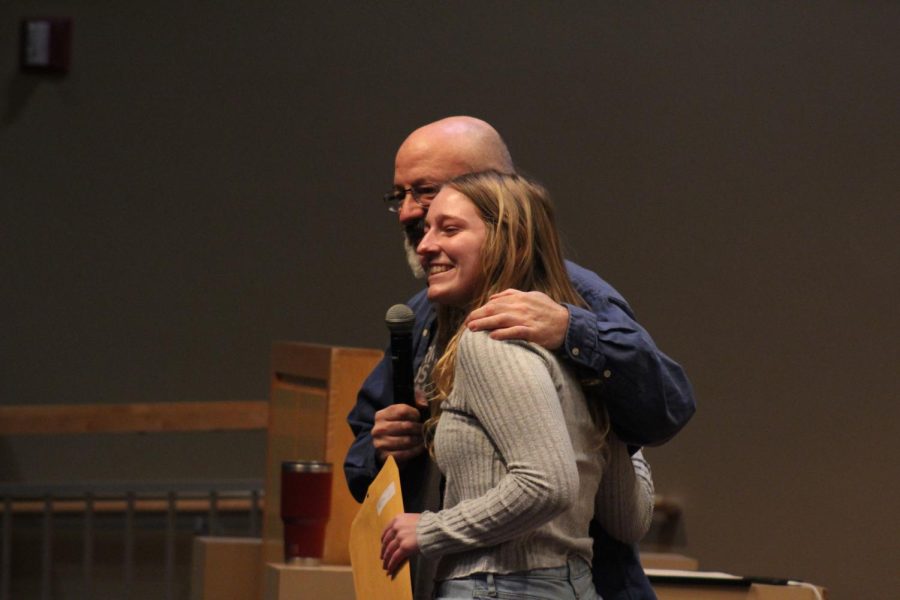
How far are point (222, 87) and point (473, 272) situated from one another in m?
3.64

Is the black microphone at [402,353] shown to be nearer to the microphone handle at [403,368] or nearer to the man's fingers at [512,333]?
the microphone handle at [403,368]

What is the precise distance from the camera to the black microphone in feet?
6.29

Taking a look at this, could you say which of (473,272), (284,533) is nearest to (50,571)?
(284,533)

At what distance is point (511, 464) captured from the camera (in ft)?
5.27

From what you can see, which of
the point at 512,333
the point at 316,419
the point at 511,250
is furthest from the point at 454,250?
the point at 316,419

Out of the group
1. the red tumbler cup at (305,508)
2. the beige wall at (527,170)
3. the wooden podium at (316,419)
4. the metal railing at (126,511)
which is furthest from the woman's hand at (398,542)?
the beige wall at (527,170)

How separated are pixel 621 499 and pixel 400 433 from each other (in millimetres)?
322

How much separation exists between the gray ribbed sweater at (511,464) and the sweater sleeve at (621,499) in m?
0.04

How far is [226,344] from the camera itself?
518 centimetres

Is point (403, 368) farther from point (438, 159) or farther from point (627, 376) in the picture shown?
point (438, 159)

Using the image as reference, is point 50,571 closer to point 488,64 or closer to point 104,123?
point 104,123

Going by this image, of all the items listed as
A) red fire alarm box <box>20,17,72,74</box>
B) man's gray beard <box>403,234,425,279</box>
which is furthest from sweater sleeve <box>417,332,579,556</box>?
red fire alarm box <box>20,17,72,74</box>

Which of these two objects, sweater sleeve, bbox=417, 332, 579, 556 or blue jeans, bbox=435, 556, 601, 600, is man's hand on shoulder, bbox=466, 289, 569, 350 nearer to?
sweater sleeve, bbox=417, 332, 579, 556

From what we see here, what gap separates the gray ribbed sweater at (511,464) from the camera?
159cm
